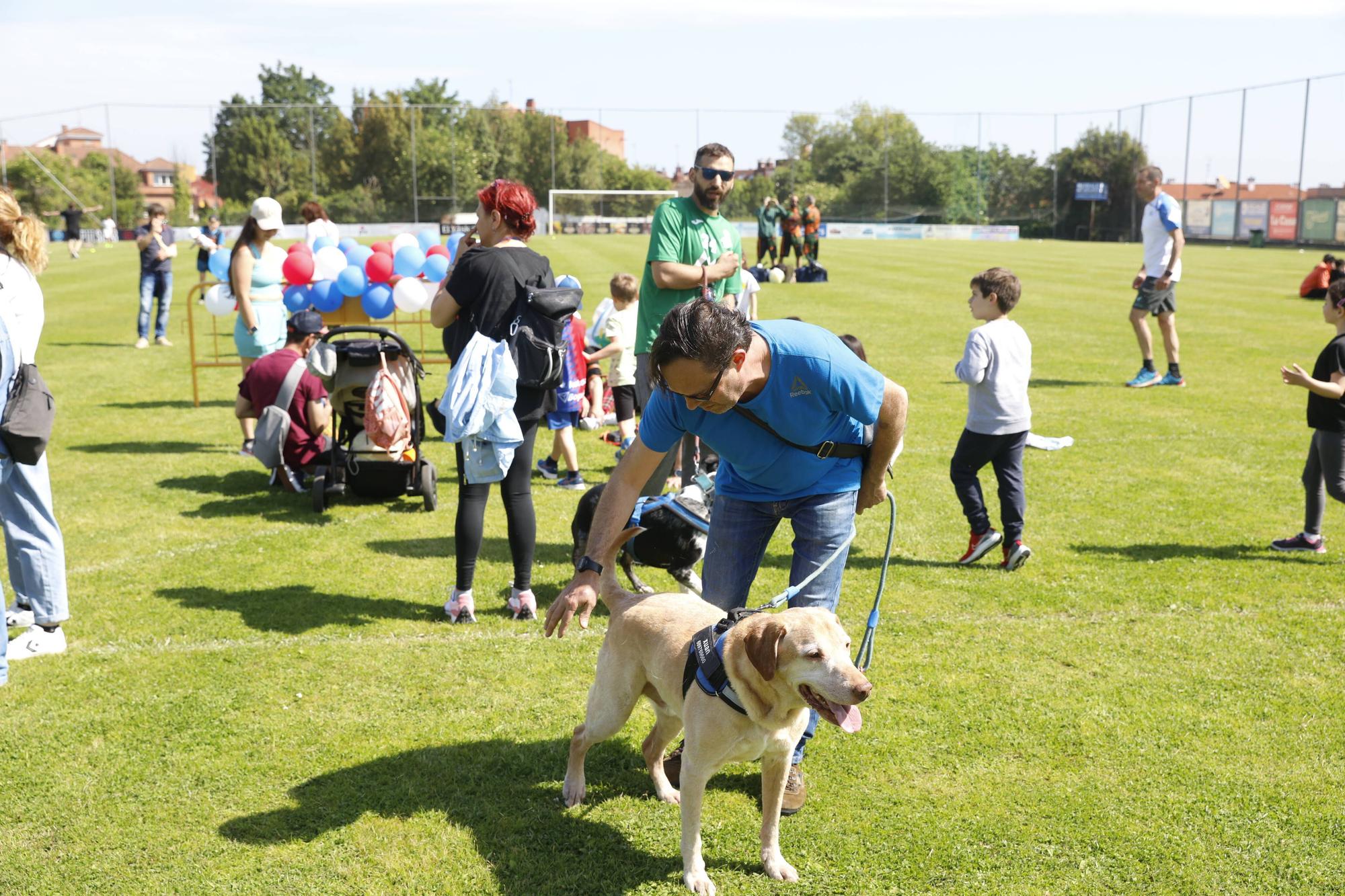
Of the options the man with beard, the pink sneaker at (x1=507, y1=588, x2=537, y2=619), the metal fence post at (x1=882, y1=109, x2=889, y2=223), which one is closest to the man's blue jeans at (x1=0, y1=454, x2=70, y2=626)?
the pink sneaker at (x1=507, y1=588, x2=537, y2=619)

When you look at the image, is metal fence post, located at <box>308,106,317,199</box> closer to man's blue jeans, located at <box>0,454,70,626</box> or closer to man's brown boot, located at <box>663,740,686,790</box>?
man's blue jeans, located at <box>0,454,70,626</box>

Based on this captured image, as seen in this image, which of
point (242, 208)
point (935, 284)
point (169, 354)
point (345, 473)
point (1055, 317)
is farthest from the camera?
point (242, 208)

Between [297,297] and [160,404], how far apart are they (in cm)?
221

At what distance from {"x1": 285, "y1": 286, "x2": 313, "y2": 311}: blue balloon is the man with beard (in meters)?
6.36

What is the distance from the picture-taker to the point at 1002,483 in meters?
6.40

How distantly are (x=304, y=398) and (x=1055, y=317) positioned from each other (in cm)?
1507

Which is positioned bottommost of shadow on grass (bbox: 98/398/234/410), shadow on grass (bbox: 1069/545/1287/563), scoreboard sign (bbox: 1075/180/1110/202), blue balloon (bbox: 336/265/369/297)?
shadow on grass (bbox: 1069/545/1287/563)

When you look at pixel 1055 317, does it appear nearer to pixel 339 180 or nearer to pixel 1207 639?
pixel 1207 639

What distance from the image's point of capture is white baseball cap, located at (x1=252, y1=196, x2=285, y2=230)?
29.6 feet

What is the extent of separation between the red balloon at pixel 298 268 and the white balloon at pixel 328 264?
Answer: 174mm

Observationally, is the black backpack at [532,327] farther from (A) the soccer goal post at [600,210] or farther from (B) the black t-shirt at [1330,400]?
(A) the soccer goal post at [600,210]

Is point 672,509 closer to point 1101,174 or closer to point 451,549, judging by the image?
point 451,549

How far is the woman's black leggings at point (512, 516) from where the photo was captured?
5359mm

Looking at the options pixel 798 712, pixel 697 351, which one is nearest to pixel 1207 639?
pixel 798 712
